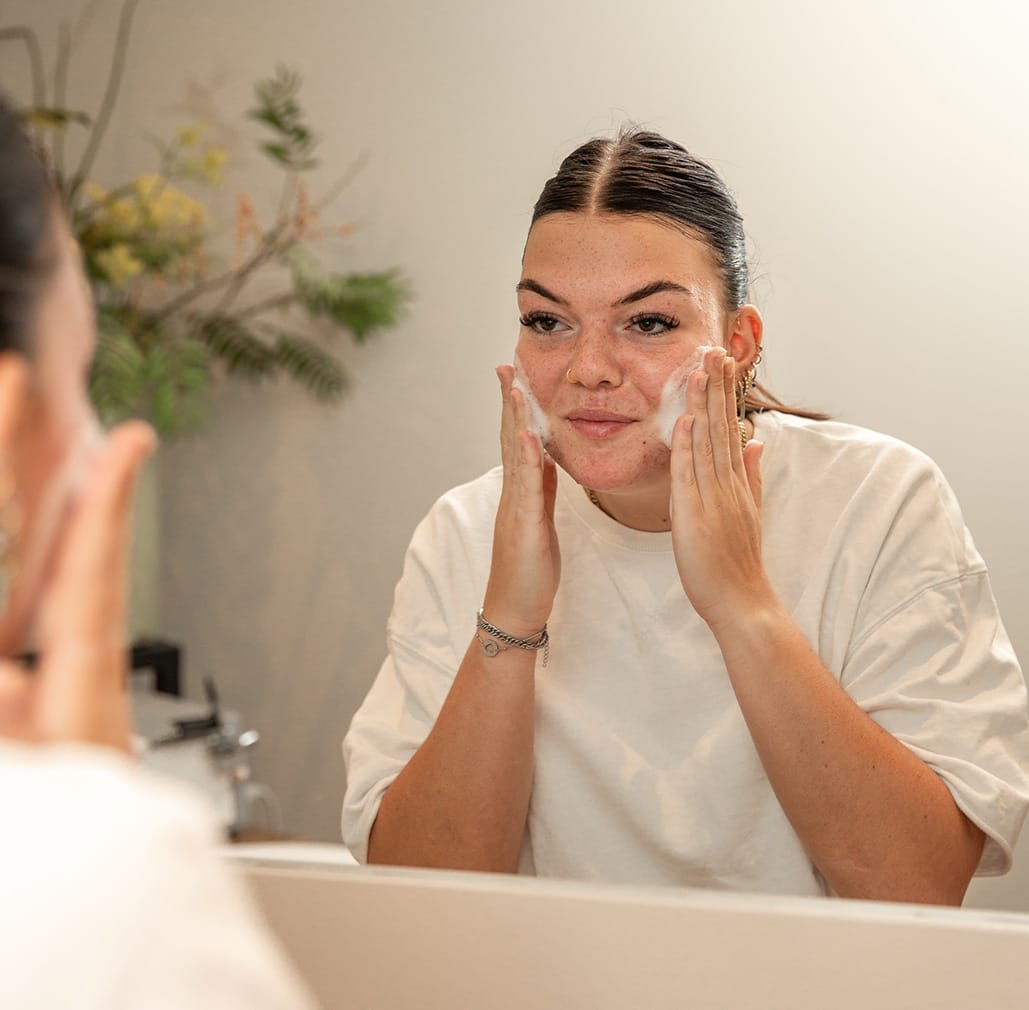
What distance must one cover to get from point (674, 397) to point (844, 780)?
0.21m

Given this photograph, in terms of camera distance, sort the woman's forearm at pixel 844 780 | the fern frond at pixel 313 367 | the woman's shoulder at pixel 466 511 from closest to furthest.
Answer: the woman's forearm at pixel 844 780
the woman's shoulder at pixel 466 511
the fern frond at pixel 313 367

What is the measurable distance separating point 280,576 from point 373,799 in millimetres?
229

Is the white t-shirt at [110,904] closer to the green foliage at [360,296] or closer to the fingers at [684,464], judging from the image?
the fingers at [684,464]

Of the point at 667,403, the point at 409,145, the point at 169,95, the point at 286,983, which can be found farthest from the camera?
the point at 169,95

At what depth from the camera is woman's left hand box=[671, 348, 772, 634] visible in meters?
0.61

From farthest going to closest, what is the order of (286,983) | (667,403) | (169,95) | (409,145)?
(169,95), (409,145), (667,403), (286,983)

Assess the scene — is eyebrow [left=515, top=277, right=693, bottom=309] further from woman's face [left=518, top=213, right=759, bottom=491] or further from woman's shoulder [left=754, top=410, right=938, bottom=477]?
woman's shoulder [left=754, top=410, right=938, bottom=477]

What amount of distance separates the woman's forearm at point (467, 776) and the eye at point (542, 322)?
0.17 meters

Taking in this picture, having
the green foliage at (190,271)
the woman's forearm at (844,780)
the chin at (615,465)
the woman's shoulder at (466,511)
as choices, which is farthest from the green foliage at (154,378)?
the woman's forearm at (844,780)

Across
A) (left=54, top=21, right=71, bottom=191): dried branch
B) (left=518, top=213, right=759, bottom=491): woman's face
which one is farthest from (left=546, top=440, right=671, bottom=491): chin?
(left=54, top=21, right=71, bottom=191): dried branch

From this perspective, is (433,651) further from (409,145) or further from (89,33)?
(89,33)

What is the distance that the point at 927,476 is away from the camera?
0.64 metres

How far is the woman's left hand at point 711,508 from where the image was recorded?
61 centimetres

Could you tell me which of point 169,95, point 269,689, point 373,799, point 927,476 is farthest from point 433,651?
point 169,95
